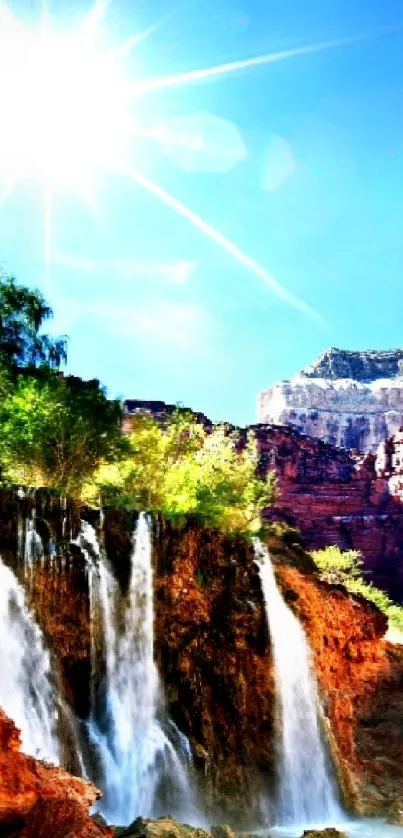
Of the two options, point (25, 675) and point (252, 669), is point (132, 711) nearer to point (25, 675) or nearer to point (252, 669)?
point (25, 675)

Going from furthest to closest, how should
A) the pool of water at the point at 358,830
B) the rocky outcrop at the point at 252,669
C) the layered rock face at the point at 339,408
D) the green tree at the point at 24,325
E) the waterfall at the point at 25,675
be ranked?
the layered rock face at the point at 339,408, the green tree at the point at 24,325, the rocky outcrop at the point at 252,669, the pool of water at the point at 358,830, the waterfall at the point at 25,675

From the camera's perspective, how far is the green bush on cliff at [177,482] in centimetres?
2762

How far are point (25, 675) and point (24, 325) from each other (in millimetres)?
27488

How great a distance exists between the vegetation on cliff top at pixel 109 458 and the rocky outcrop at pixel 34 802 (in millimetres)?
15411

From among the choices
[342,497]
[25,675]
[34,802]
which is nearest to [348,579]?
[342,497]

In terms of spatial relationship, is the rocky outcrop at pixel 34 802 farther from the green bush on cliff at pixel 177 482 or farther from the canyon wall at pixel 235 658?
the green bush on cliff at pixel 177 482

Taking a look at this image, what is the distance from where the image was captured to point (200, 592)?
23.7 m

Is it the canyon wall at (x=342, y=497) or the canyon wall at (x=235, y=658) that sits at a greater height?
the canyon wall at (x=342, y=497)

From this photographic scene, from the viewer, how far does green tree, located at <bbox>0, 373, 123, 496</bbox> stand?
2434 centimetres

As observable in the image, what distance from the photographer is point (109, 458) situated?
2753cm

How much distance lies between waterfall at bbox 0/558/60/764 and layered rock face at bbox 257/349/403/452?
353 feet

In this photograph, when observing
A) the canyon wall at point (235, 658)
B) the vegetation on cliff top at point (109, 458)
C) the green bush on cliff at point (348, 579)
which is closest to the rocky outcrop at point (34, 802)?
the canyon wall at point (235, 658)

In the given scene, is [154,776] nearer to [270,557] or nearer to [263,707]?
[263,707]

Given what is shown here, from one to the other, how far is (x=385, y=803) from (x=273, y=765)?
4.73 m
